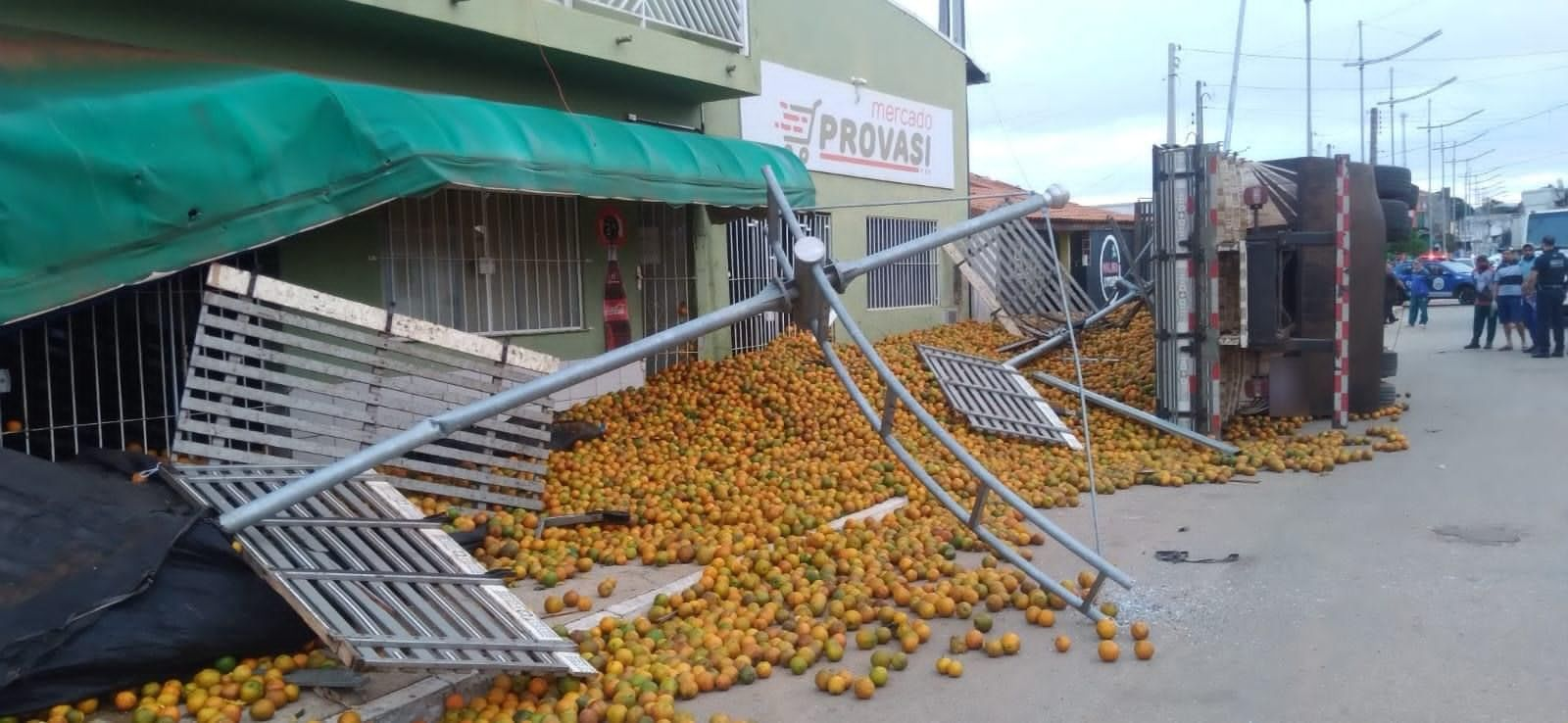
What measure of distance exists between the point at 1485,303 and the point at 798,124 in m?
11.8

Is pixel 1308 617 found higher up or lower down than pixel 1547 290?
lower down

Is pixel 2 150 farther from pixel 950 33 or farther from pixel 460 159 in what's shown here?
pixel 950 33

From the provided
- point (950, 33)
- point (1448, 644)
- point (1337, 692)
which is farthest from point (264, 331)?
point (950, 33)

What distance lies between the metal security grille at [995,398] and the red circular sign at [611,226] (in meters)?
3.15

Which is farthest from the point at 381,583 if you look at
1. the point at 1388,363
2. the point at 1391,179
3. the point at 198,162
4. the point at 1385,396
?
the point at 1391,179

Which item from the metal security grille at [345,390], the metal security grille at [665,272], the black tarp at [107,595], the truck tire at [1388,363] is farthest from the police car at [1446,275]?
the black tarp at [107,595]

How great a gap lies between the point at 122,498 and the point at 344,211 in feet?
8.85

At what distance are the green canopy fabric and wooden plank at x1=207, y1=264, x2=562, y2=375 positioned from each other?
374 millimetres

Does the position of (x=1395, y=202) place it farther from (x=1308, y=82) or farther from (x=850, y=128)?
(x=1308, y=82)

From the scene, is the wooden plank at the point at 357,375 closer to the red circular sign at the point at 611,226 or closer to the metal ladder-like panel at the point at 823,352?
the metal ladder-like panel at the point at 823,352

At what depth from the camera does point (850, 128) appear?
1490cm

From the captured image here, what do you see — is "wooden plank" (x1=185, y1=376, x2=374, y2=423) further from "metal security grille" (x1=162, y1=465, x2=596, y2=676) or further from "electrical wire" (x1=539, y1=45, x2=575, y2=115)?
"electrical wire" (x1=539, y1=45, x2=575, y2=115)

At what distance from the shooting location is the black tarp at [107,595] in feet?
11.6

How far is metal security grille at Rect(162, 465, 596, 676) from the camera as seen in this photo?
372cm
